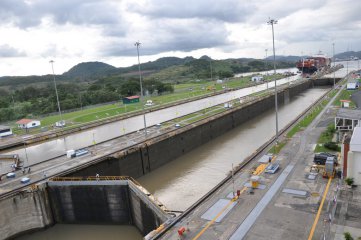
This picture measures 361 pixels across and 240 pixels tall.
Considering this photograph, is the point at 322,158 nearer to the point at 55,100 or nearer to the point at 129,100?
the point at 129,100

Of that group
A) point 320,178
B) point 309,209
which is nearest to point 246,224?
point 309,209

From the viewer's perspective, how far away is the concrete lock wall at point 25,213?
23459 millimetres

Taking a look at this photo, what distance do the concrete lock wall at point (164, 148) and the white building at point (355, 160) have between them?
70.7 feet

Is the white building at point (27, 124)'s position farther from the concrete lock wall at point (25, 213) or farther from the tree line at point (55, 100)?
the concrete lock wall at point (25, 213)

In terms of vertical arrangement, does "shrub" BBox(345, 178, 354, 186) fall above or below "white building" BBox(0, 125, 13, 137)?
below

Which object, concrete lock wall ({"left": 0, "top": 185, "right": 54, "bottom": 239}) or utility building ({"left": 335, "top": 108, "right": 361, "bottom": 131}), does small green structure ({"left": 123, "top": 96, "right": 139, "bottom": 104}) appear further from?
concrete lock wall ({"left": 0, "top": 185, "right": 54, "bottom": 239})

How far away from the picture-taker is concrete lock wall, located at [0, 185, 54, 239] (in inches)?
924

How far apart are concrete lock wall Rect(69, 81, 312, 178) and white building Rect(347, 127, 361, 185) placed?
70.7 feet

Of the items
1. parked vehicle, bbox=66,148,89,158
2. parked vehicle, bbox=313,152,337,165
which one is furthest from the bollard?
parked vehicle, bbox=66,148,89,158

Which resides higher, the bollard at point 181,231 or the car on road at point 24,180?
the car on road at point 24,180

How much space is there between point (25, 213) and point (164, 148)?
18.0 meters

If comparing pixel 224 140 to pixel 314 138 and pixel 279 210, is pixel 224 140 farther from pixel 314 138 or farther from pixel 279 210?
pixel 279 210

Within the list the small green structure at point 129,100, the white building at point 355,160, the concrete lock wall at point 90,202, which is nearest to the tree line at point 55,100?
the small green structure at point 129,100

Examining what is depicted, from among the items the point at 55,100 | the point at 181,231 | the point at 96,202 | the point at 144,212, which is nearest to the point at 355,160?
the point at 181,231
